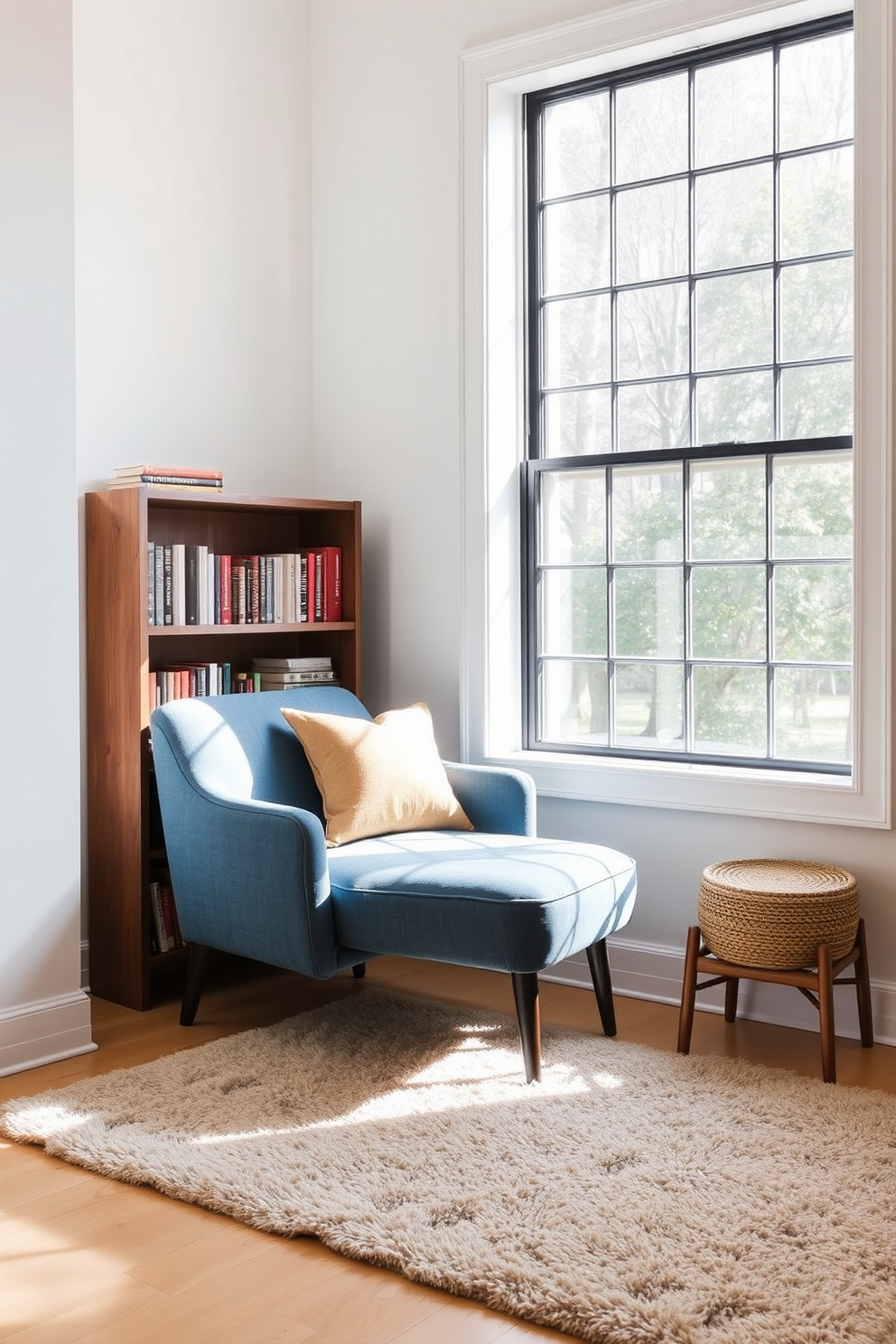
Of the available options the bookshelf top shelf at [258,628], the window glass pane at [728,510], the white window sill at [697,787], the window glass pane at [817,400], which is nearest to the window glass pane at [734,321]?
the window glass pane at [817,400]

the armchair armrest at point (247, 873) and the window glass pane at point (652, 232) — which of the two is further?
the window glass pane at point (652, 232)

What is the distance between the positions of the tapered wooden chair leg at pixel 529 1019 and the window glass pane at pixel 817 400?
5.63 feet

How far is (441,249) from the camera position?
13.4 ft

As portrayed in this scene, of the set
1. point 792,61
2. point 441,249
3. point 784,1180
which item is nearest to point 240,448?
point 441,249

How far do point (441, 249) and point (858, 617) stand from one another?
1.85m

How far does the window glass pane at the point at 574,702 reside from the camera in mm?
3953

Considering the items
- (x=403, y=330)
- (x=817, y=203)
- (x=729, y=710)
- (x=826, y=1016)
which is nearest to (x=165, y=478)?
(x=403, y=330)

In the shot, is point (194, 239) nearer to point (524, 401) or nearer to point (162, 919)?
point (524, 401)

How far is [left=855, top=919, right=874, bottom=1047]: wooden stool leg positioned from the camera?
316 cm

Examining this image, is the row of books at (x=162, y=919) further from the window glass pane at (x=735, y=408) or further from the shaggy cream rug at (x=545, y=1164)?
the window glass pane at (x=735, y=408)

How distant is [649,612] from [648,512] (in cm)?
31

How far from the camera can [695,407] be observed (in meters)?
3.72

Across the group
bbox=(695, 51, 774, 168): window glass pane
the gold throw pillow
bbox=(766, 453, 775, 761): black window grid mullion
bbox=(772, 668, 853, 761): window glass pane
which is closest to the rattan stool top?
bbox=(772, 668, 853, 761): window glass pane

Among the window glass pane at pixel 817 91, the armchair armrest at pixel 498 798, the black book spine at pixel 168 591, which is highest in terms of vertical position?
the window glass pane at pixel 817 91
